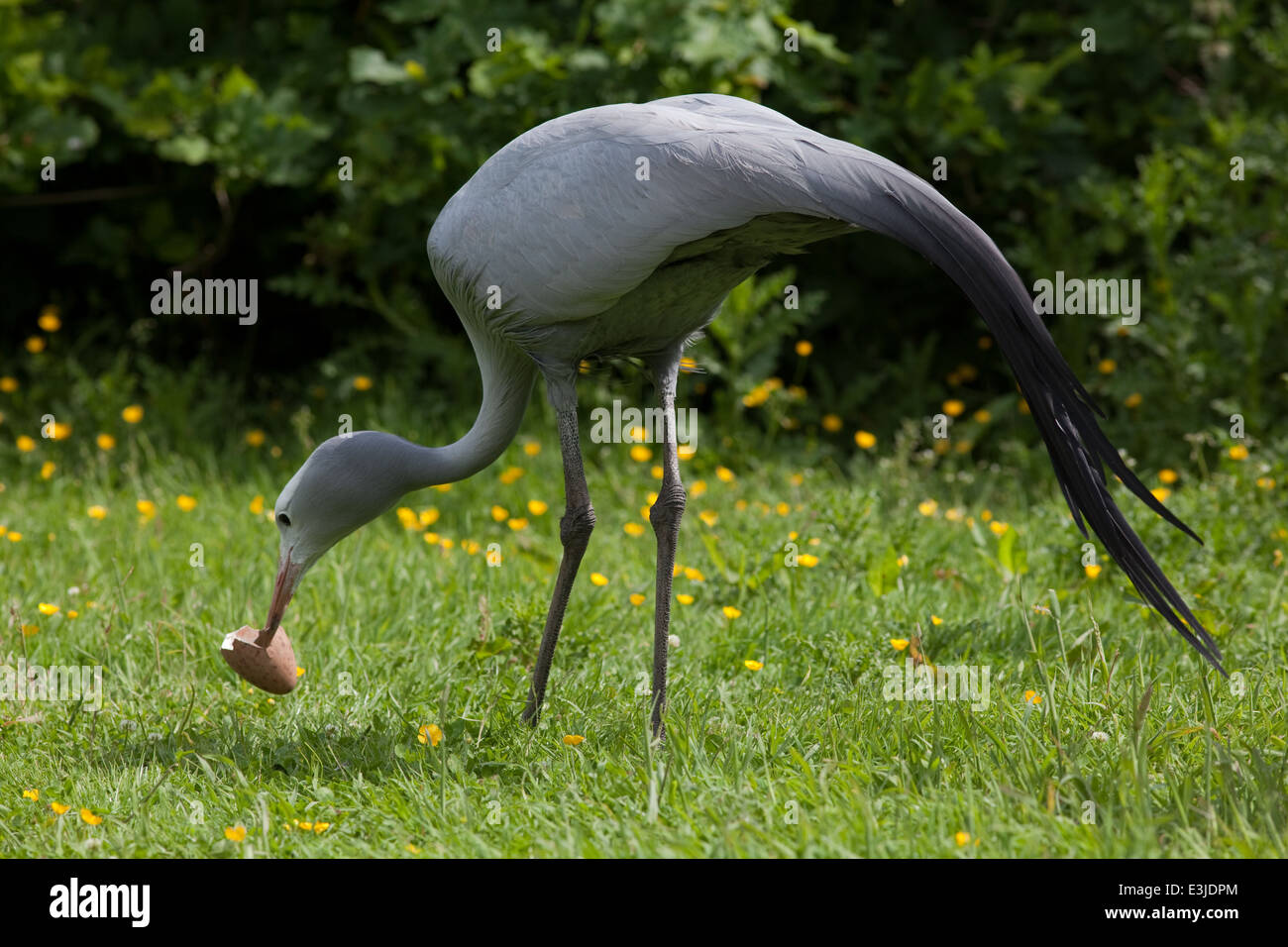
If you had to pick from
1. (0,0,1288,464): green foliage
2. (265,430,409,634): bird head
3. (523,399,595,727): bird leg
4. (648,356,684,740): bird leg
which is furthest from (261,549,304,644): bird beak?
(0,0,1288,464): green foliage

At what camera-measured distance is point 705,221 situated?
3189mm

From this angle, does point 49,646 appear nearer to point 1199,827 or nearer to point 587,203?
point 587,203

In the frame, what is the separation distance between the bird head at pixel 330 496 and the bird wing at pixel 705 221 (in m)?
0.49

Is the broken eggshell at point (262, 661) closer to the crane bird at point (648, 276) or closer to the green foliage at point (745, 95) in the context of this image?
the crane bird at point (648, 276)

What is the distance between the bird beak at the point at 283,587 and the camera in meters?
3.62

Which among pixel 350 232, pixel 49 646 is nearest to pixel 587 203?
pixel 49 646

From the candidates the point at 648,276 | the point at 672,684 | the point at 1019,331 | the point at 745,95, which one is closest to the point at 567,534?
the point at 672,684

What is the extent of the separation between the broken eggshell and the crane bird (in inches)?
2.4

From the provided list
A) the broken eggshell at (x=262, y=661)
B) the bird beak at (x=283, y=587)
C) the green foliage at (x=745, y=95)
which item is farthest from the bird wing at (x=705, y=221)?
the green foliage at (x=745, y=95)

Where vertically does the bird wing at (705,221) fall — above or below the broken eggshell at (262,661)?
above

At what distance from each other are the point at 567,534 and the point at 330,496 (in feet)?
2.05

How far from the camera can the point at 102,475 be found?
5863mm

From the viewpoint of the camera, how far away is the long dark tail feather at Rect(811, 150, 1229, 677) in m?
3.02

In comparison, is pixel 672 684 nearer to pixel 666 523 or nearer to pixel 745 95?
pixel 666 523
